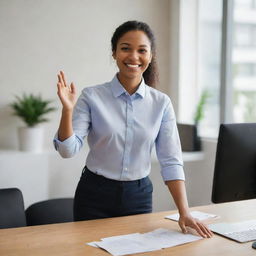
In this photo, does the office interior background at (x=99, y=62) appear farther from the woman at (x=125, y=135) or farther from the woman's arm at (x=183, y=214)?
the woman's arm at (x=183, y=214)

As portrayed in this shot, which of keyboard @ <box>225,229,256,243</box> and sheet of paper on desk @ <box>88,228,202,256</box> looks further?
keyboard @ <box>225,229,256,243</box>

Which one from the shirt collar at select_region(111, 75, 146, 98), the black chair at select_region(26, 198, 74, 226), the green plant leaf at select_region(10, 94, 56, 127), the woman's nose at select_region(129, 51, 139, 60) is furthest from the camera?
the green plant leaf at select_region(10, 94, 56, 127)

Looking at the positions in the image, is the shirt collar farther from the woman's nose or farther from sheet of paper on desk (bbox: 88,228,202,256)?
sheet of paper on desk (bbox: 88,228,202,256)

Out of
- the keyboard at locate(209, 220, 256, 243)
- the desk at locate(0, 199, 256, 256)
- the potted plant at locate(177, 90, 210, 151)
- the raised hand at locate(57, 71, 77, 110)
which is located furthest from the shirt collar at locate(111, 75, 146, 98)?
the potted plant at locate(177, 90, 210, 151)

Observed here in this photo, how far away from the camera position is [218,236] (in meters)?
A: 1.72

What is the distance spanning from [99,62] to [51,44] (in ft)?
1.61

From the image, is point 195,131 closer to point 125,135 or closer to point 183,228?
point 125,135

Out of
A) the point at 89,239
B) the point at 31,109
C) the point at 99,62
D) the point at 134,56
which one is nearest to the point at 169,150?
the point at 134,56

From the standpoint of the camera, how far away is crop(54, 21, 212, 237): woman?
1.92 meters

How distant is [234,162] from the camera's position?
171cm

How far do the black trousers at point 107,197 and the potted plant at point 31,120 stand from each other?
181 centimetres

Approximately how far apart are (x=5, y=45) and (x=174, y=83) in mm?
1706

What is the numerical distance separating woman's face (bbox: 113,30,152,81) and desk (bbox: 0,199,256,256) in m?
0.65

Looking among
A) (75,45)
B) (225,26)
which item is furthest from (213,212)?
(75,45)
